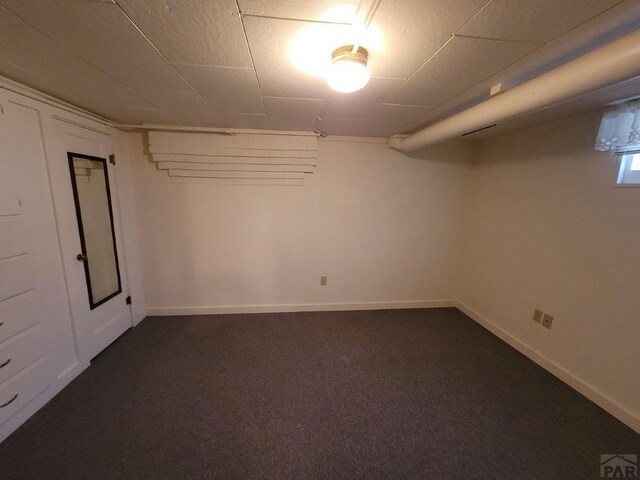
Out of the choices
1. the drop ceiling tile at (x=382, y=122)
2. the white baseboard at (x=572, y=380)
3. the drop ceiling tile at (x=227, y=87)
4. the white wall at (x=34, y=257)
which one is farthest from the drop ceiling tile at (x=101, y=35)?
the white baseboard at (x=572, y=380)

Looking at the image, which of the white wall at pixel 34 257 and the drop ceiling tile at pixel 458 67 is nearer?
the drop ceiling tile at pixel 458 67

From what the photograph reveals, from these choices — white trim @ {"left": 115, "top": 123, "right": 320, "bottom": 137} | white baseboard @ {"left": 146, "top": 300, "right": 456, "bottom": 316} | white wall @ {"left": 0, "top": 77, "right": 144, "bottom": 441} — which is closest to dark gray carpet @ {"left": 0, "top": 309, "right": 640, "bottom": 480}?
white wall @ {"left": 0, "top": 77, "right": 144, "bottom": 441}

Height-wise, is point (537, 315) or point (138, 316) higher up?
point (537, 315)

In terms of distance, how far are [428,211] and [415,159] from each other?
664 millimetres

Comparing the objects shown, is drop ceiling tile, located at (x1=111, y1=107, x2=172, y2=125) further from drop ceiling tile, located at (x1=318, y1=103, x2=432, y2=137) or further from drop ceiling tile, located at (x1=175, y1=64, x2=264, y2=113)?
drop ceiling tile, located at (x1=318, y1=103, x2=432, y2=137)

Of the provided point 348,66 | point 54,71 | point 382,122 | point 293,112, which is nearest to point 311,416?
point 348,66

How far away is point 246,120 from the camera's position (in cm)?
230

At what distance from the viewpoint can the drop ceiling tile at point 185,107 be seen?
1.72 m

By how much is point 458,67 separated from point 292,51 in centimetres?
87

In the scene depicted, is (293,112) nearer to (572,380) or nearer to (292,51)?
(292,51)

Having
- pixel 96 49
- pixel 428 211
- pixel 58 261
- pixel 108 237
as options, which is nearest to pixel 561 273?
pixel 428 211

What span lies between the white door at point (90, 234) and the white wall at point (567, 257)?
396 centimetres

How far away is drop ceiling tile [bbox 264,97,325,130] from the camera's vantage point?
183 cm

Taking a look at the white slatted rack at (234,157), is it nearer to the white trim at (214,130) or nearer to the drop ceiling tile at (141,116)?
the white trim at (214,130)
